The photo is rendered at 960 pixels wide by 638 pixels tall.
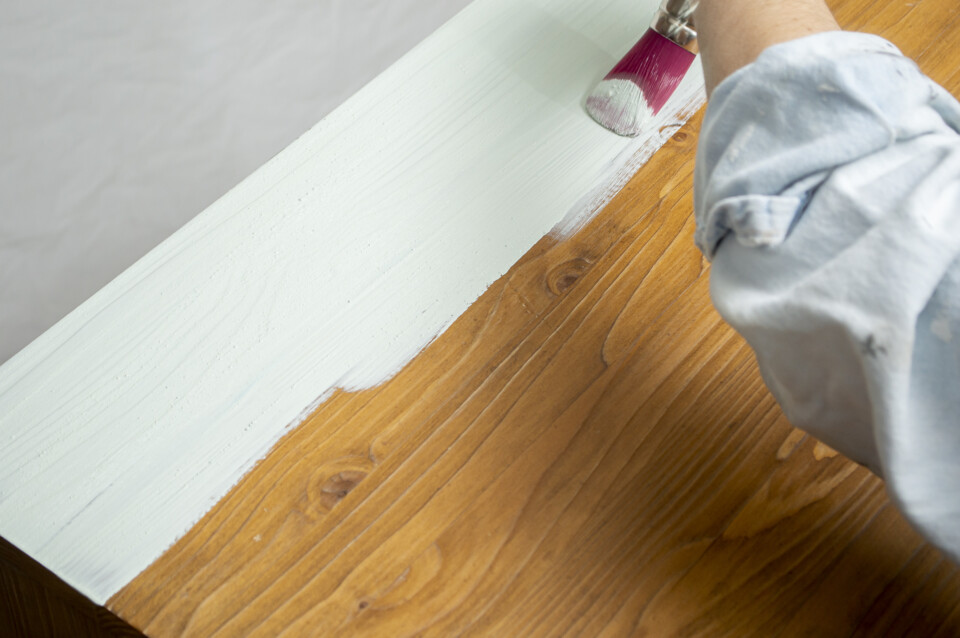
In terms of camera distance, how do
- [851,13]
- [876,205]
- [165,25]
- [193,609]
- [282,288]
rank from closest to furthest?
[876,205] < [193,609] < [282,288] < [851,13] < [165,25]

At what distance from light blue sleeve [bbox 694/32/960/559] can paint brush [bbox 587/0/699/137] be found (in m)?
0.26

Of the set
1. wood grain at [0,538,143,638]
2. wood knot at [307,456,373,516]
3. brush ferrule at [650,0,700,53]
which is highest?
brush ferrule at [650,0,700,53]

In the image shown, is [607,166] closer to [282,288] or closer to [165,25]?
[282,288]

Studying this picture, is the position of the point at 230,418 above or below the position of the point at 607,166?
below

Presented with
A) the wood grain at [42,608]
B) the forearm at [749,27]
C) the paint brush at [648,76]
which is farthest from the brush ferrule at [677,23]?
the wood grain at [42,608]

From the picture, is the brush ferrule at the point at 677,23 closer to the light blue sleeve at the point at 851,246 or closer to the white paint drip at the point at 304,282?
the white paint drip at the point at 304,282

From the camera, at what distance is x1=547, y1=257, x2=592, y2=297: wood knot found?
60 centimetres

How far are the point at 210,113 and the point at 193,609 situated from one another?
0.85 meters

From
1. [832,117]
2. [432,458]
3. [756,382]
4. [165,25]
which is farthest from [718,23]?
[165,25]

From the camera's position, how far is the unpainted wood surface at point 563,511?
0.47 m

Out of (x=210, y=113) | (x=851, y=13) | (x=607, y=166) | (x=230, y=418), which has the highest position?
(x=851, y=13)

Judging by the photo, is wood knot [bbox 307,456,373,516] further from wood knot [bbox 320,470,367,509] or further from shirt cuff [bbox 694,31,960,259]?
shirt cuff [bbox 694,31,960,259]

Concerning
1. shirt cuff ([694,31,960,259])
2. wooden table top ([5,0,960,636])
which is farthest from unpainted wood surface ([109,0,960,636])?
shirt cuff ([694,31,960,259])

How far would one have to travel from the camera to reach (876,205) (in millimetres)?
374
